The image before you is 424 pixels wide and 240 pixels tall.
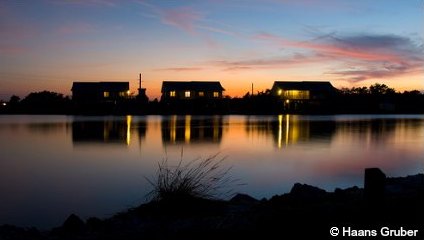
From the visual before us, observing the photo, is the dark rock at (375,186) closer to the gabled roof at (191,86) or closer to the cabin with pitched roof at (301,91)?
the gabled roof at (191,86)

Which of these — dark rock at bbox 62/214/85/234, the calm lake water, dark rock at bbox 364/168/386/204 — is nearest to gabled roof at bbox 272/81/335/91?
the calm lake water

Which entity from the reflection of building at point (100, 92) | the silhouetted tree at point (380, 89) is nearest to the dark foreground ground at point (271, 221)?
the reflection of building at point (100, 92)

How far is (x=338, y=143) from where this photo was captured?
26.7 m

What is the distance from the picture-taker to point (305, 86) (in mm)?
82625

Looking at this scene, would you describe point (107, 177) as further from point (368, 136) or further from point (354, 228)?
point (368, 136)

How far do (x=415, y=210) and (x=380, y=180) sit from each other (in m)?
0.71

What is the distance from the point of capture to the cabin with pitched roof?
81812 millimetres

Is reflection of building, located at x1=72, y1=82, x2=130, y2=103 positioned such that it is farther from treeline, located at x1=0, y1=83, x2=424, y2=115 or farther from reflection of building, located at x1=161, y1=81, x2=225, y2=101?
reflection of building, located at x1=161, y1=81, x2=225, y2=101

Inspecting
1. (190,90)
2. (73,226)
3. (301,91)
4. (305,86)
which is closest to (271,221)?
(73,226)

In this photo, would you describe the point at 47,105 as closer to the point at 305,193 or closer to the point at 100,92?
the point at 100,92

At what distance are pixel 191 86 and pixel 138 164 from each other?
61455 mm

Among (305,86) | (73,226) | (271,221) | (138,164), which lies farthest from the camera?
(305,86)

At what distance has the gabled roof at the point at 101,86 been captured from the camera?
79.2 metres

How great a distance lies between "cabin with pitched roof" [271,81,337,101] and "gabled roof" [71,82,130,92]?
2792 cm
